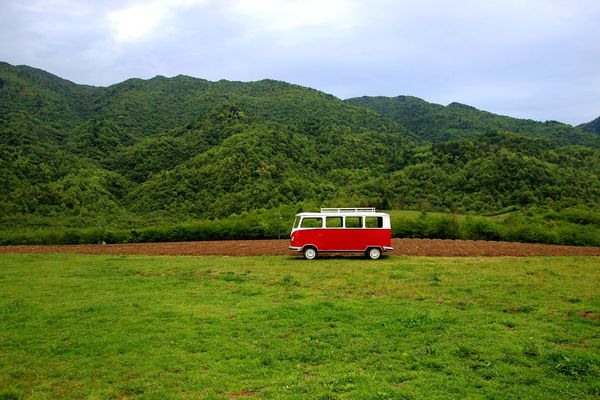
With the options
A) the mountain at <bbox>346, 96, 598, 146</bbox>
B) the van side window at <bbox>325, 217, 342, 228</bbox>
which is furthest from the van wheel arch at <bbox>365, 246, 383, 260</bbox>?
the mountain at <bbox>346, 96, 598, 146</bbox>

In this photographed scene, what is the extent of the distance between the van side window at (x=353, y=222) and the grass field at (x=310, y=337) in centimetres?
650

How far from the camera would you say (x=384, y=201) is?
213 ft

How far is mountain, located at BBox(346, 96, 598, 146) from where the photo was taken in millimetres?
95062

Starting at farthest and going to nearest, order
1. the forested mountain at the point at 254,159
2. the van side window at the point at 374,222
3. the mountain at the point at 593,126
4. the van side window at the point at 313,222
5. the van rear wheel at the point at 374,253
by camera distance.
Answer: the mountain at the point at 593,126 → the forested mountain at the point at 254,159 → the van side window at the point at 313,222 → the van side window at the point at 374,222 → the van rear wheel at the point at 374,253

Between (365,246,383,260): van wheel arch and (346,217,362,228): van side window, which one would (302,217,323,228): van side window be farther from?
(365,246,383,260): van wheel arch

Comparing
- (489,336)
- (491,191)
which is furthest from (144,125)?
(489,336)

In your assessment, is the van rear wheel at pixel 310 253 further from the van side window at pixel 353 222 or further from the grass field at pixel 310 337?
the grass field at pixel 310 337

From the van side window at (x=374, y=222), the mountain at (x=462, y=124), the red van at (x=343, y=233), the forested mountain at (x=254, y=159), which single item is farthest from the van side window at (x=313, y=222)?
the mountain at (x=462, y=124)

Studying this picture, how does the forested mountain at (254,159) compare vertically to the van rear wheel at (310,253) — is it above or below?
above

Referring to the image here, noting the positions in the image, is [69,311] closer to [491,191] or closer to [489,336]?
[489,336]

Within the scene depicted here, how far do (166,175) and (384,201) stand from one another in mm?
39133

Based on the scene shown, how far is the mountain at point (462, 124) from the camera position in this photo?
95.1 meters

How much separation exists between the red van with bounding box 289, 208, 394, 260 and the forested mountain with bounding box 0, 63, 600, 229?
129 feet

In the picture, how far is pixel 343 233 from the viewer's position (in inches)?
935
